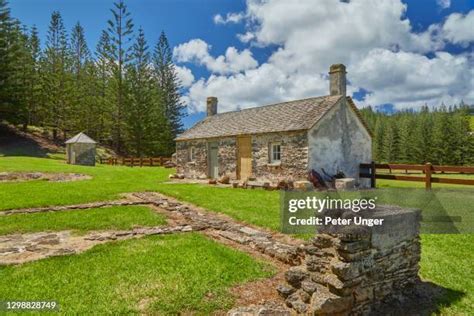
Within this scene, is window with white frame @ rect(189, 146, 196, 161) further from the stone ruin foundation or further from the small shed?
the stone ruin foundation

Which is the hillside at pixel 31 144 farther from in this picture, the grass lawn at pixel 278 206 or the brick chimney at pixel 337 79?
the brick chimney at pixel 337 79

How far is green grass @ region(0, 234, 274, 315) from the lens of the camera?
471 centimetres

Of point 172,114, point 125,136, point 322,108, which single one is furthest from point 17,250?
point 172,114

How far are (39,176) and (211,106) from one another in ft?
45.5

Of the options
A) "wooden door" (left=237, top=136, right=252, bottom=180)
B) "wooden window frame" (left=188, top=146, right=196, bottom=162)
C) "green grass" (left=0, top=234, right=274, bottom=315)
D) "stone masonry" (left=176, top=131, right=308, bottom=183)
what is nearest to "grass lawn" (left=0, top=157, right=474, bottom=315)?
"green grass" (left=0, top=234, right=274, bottom=315)

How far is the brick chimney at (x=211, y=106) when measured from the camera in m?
28.4

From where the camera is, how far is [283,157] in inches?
720

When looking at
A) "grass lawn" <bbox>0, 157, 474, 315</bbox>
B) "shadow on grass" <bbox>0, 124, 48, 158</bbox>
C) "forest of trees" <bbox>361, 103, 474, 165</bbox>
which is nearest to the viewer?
"grass lawn" <bbox>0, 157, 474, 315</bbox>

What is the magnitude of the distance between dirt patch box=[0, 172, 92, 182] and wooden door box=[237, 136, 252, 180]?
9693 mm

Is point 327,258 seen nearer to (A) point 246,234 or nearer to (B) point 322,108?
(A) point 246,234

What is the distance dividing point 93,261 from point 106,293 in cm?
149

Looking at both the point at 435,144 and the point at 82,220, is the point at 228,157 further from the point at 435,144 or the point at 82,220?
the point at 435,144

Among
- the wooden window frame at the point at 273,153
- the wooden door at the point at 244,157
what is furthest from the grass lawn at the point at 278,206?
the wooden door at the point at 244,157

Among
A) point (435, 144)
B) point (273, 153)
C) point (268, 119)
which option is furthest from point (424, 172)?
point (435, 144)
